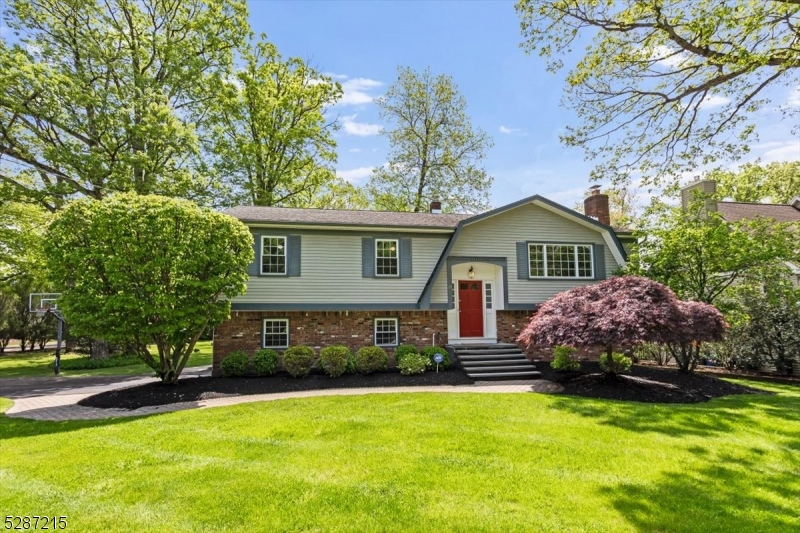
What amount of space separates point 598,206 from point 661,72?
701 centimetres

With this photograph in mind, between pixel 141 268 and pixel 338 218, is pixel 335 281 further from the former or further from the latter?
pixel 141 268

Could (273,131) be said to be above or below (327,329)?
above

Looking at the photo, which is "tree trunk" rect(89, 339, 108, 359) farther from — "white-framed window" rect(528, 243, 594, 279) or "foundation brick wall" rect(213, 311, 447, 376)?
"white-framed window" rect(528, 243, 594, 279)

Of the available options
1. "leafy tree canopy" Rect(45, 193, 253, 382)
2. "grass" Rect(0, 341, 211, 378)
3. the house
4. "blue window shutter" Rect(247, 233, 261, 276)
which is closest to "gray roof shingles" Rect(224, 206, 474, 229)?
the house

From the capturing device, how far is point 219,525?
383 cm

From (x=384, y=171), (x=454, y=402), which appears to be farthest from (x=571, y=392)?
(x=384, y=171)

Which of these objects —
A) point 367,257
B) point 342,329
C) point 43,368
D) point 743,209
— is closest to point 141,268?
point 342,329

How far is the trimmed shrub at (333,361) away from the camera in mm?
11750

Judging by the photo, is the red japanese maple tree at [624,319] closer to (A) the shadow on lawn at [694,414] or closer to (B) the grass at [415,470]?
(A) the shadow on lawn at [694,414]

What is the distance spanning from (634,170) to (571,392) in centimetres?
642

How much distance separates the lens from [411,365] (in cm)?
1213

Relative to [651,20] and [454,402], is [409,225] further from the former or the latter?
[651,20]

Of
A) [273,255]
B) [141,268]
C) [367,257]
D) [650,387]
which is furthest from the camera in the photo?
[367,257]

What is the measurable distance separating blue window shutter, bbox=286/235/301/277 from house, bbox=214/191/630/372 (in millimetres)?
31
